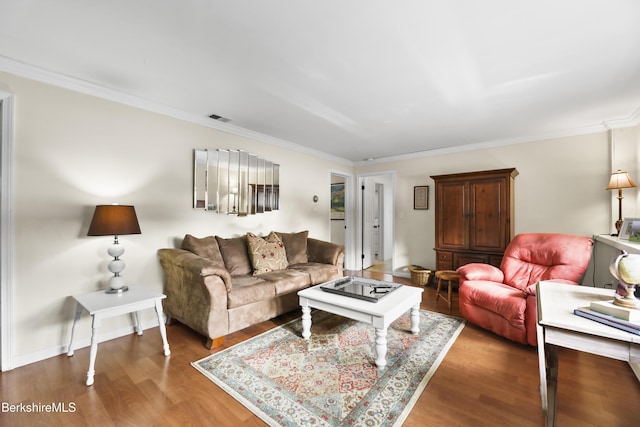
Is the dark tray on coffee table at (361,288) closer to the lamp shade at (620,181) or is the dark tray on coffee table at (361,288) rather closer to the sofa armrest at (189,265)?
the sofa armrest at (189,265)

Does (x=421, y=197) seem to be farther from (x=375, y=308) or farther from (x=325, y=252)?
(x=375, y=308)

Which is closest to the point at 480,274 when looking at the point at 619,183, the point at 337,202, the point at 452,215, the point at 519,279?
the point at 519,279

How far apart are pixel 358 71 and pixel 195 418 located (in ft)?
8.80

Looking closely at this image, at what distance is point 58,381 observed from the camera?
1.96 metres

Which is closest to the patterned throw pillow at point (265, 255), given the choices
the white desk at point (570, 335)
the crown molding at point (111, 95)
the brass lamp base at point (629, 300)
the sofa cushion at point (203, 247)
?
the sofa cushion at point (203, 247)

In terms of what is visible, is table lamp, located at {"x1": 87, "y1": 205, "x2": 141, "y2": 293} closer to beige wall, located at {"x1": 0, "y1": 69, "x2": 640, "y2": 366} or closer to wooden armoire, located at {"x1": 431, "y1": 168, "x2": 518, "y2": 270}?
beige wall, located at {"x1": 0, "y1": 69, "x2": 640, "y2": 366}

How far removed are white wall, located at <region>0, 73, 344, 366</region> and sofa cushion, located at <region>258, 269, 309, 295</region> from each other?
108cm

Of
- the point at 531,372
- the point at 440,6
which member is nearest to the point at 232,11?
the point at 440,6

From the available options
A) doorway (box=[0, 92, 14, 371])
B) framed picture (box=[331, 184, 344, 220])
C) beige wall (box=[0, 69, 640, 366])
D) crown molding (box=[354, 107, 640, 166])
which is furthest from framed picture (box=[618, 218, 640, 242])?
doorway (box=[0, 92, 14, 371])

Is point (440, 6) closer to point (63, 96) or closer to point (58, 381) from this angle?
point (63, 96)

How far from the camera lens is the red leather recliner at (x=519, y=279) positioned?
2423mm

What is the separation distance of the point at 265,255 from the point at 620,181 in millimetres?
4192

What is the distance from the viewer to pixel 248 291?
8.74ft

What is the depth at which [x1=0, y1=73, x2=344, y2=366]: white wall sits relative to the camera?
2.19 metres
